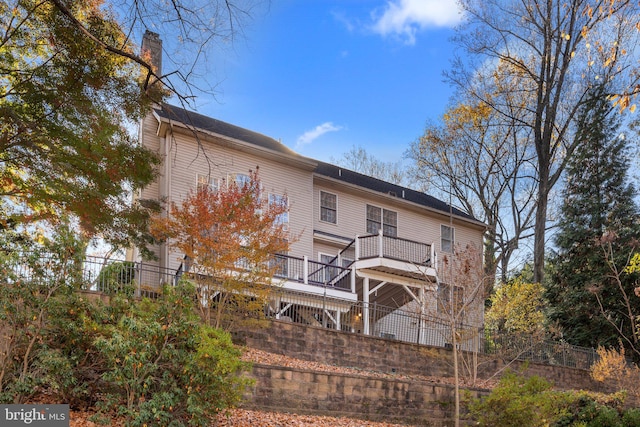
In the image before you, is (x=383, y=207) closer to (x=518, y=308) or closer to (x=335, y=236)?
(x=335, y=236)

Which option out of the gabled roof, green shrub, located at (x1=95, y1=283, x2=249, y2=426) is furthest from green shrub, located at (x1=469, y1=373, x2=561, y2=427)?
the gabled roof

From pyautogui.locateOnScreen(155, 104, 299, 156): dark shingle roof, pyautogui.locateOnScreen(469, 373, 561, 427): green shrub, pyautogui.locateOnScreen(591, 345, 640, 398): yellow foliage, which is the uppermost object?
pyautogui.locateOnScreen(155, 104, 299, 156): dark shingle roof

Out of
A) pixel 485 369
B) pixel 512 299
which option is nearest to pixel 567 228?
pixel 512 299

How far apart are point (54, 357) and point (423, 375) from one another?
39.4 feet

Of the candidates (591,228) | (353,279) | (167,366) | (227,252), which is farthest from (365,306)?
(591,228)

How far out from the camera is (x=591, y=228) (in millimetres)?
29219

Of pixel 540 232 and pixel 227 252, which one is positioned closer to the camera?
pixel 227 252

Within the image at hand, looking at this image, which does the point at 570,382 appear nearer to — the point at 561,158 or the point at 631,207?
the point at 631,207

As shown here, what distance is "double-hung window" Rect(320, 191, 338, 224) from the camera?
25.2m

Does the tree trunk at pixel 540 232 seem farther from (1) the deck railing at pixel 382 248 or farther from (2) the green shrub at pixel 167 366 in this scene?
(2) the green shrub at pixel 167 366

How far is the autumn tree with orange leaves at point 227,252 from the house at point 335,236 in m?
2.06

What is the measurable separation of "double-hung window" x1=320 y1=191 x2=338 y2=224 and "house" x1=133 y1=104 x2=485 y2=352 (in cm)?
4

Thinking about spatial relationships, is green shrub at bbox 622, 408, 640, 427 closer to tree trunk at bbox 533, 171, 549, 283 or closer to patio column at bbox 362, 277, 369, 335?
patio column at bbox 362, 277, 369, 335

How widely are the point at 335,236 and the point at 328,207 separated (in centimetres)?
118
